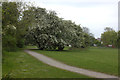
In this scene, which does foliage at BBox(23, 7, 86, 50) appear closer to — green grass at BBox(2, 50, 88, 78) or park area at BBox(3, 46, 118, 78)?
park area at BBox(3, 46, 118, 78)

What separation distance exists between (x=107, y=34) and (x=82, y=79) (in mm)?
62481

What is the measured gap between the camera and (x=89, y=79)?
302 inches

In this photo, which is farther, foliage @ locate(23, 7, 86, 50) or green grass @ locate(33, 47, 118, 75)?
foliage @ locate(23, 7, 86, 50)

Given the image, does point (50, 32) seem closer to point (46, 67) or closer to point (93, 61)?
point (93, 61)

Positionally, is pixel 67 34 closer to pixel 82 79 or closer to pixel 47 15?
pixel 47 15

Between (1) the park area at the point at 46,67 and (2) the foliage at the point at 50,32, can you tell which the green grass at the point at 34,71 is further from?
(2) the foliage at the point at 50,32

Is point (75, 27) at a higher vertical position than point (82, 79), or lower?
higher

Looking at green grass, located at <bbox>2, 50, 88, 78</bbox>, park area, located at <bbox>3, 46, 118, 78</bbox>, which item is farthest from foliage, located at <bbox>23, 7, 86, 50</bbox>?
green grass, located at <bbox>2, 50, 88, 78</bbox>

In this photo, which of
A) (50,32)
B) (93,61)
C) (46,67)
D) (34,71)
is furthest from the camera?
(50,32)

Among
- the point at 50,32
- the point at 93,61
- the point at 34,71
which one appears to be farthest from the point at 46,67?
the point at 50,32

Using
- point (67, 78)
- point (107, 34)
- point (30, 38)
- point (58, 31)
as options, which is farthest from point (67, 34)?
point (107, 34)

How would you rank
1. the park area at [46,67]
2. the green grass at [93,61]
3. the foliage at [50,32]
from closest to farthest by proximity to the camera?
the park area at [46,67] < the green grass at [93,61] < the foliage at [50,32]

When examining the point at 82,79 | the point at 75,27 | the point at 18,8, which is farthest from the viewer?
the point at 75,27

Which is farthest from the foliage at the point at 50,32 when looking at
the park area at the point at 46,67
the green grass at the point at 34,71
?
the green grass at the point at 34,71
